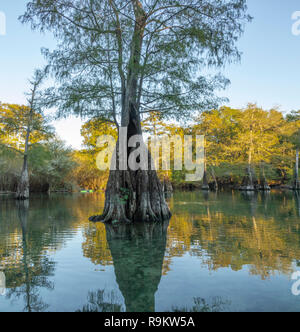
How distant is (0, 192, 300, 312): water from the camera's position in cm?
392

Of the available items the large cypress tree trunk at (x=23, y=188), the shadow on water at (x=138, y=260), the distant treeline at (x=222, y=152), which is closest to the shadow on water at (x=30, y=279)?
the shadow on water at (x=138, y=260)

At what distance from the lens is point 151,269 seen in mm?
5457

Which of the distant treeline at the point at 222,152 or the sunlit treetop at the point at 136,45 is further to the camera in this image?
the distant treeline at the point at 222,152

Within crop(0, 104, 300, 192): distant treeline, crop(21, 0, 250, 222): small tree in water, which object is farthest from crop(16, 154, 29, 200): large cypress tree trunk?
crop(21, 0, 250, 222): small tree in water

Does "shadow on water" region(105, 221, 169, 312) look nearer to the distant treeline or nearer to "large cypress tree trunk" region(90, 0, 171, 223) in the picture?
"large cypress tree trunk" region(90, 0, 171, 223)

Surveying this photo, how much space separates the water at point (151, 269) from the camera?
3.92 metres

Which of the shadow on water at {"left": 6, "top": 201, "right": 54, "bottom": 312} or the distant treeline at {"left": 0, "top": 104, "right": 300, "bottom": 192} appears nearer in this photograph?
the shadow on water at {"left": 6, "top": 201, "right": 54, "bottom": 312}

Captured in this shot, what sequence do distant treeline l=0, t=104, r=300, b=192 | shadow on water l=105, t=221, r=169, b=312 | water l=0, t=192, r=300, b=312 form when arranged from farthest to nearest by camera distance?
distant treeline l=0, t=104, r=300, b=192 < shadow on water l=105, t=221, r=169, b=312 < water l=0, t=192, r=300, b=312

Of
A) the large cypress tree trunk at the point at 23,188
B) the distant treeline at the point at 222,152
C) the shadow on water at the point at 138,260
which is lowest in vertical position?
the shadow on water at the point at 138,260

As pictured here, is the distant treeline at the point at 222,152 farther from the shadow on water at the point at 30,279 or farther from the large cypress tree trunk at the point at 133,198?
the shadow on water at the point at 30,279

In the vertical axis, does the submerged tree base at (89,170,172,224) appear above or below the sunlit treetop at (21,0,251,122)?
below

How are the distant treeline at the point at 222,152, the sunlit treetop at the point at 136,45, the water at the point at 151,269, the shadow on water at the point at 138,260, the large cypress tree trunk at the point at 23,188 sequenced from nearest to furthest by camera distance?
the water at the point at 151,269 → the shadow on water at the point at 138,260 → the sunlit treetop at the point at 136,45 → the large cypress tree trunk at the point at 23,188 → the distant treeline at the point at 222,152

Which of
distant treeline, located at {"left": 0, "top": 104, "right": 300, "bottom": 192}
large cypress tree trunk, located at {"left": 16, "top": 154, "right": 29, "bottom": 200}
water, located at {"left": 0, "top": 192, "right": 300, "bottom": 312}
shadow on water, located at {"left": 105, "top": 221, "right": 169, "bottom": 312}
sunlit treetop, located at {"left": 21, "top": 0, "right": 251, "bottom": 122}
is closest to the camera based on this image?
water, located at {"left": 0, "top": 192, "right": 300, "bottom": 312}

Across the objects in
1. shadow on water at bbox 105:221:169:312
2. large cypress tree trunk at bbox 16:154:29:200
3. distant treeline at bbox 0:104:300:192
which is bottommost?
shadow on water at bbox 105:221:169:312
